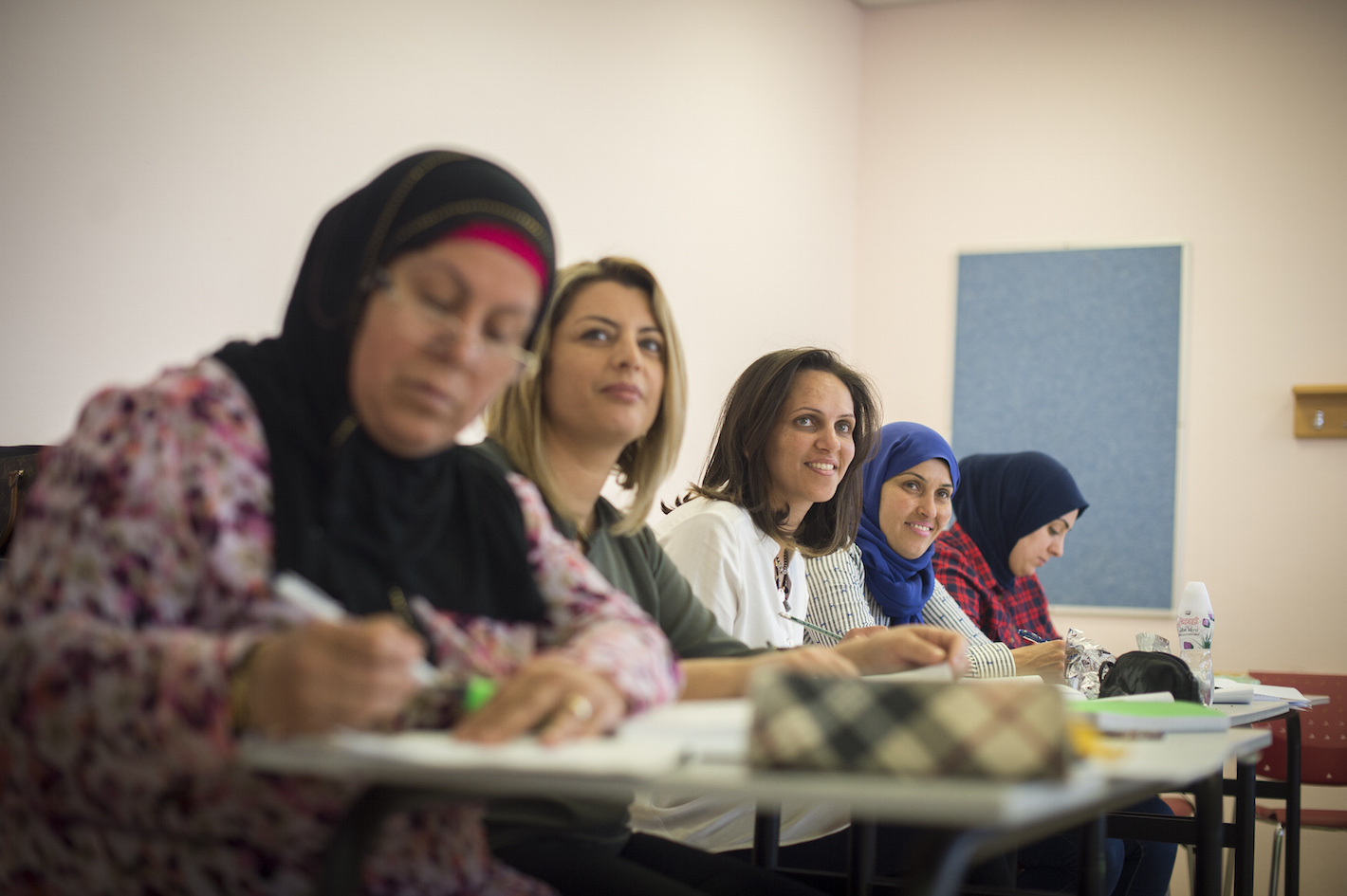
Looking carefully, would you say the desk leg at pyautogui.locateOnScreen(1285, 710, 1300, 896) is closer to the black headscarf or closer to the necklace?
the necklace

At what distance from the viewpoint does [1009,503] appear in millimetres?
3746

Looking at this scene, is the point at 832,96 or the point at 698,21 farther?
the point at 832,96

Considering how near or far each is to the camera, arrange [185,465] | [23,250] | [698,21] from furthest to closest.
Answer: [698,21] → [23,250] → [185,465]

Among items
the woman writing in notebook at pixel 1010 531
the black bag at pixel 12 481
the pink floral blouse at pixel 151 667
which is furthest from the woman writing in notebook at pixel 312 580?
the woman writing in notebook at pixel 1010 531

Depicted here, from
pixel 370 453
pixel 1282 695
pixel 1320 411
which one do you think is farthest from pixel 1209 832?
pixel 1320 411

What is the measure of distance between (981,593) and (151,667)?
3.06 metres

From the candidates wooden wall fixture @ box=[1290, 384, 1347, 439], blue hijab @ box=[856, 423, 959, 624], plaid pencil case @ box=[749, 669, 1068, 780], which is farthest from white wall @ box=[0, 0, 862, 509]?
wooden wall fixture @ box=[1290, 384, 1347, 439]

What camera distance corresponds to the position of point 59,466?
0.90 m

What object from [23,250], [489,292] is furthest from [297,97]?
[489,292]

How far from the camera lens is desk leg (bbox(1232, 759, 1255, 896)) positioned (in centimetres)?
199

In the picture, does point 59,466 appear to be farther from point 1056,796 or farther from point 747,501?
point 747,501

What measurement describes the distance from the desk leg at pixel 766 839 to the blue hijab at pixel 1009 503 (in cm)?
212

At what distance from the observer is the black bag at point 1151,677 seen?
1.77 m

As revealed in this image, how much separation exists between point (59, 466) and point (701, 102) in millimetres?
3544
